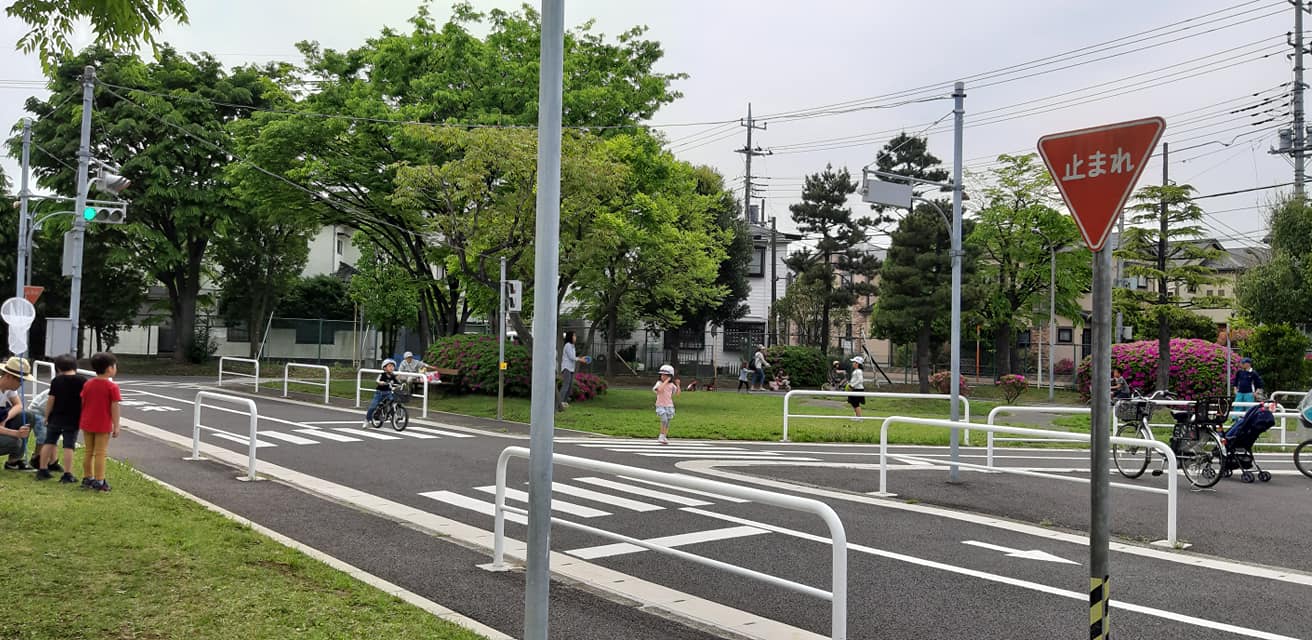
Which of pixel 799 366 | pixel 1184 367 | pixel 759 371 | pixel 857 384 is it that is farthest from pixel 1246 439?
pixel 799 366

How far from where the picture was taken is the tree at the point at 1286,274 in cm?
3216

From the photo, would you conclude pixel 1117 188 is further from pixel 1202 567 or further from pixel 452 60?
pixel 452 60

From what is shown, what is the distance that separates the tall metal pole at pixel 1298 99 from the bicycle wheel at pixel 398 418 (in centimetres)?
3813

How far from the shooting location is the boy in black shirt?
999 centimetres

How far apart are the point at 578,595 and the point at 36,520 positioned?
4.79 m

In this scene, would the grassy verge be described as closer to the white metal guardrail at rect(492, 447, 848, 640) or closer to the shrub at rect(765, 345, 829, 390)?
the white metal guardrail at rect(492, 447, 848, 640)

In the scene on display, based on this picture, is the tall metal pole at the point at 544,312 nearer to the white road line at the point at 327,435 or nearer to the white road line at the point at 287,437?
the white road line at the point at 287,437

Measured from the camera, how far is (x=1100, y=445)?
363cm

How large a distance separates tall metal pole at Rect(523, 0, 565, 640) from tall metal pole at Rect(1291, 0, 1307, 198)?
145 ft

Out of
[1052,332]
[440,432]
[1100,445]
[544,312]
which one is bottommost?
[440,432]

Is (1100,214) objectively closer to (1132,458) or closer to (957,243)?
(957,243)

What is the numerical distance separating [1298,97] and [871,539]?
4605 centimetres

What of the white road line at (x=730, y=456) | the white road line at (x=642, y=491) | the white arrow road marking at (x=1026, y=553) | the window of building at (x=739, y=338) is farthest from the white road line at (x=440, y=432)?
the window of building at (x=739, y=338)

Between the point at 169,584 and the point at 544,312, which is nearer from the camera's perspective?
the point at 544,312
